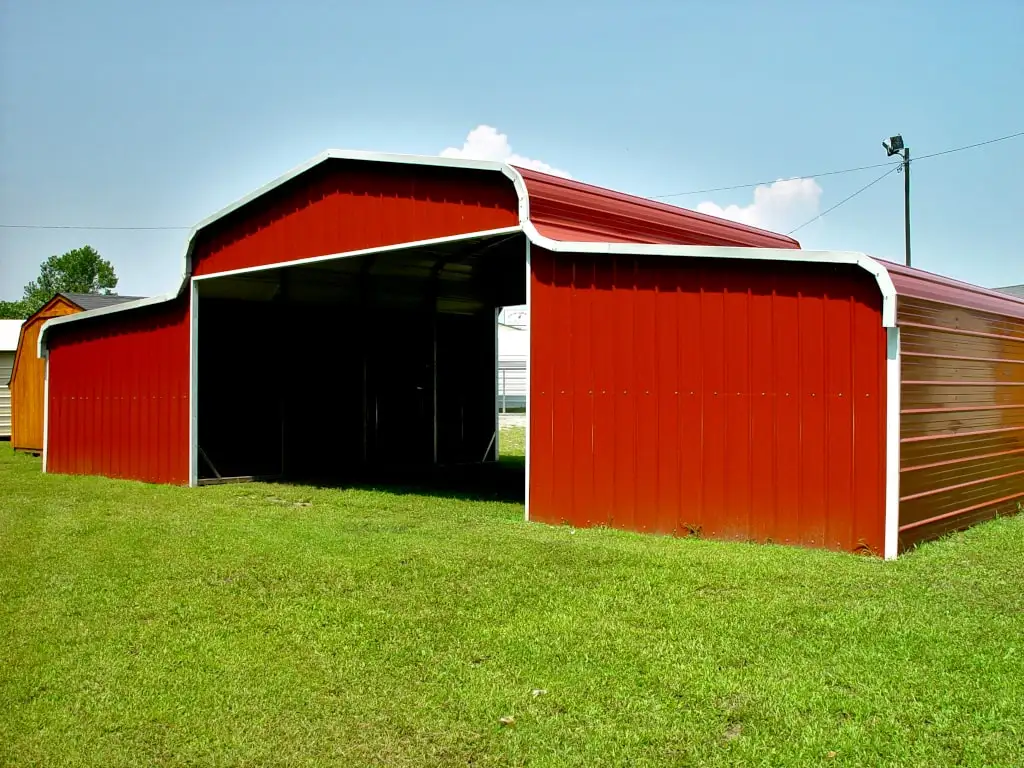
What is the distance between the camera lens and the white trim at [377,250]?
9.76 m

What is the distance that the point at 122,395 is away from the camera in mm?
14492

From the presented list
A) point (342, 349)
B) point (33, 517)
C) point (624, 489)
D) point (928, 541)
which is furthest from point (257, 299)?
point (928, 541)

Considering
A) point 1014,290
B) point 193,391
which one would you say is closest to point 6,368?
point 193,391

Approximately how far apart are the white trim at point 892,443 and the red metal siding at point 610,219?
11.3ft

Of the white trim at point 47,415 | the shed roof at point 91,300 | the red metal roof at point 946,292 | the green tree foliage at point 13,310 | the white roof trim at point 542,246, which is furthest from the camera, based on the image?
the green tree foliage at point 13,310

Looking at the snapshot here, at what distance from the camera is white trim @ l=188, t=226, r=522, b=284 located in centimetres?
976

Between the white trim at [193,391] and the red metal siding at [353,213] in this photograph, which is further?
the white trim at [193,391]

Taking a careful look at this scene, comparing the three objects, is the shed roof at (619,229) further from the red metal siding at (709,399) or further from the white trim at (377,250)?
the white trim at (377,250)

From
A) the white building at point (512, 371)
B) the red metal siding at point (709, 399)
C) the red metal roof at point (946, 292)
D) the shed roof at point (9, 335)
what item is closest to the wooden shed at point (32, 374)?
the shed roof at point (9, 335)

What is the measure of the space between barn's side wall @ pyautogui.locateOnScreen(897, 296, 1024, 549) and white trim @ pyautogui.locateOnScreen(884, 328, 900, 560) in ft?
0.44

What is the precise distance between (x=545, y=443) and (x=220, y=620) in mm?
4308

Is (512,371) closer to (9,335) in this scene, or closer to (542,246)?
(9,335)

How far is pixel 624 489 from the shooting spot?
8.84 m

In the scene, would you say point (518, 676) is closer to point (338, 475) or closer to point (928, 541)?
point (928, 541)
